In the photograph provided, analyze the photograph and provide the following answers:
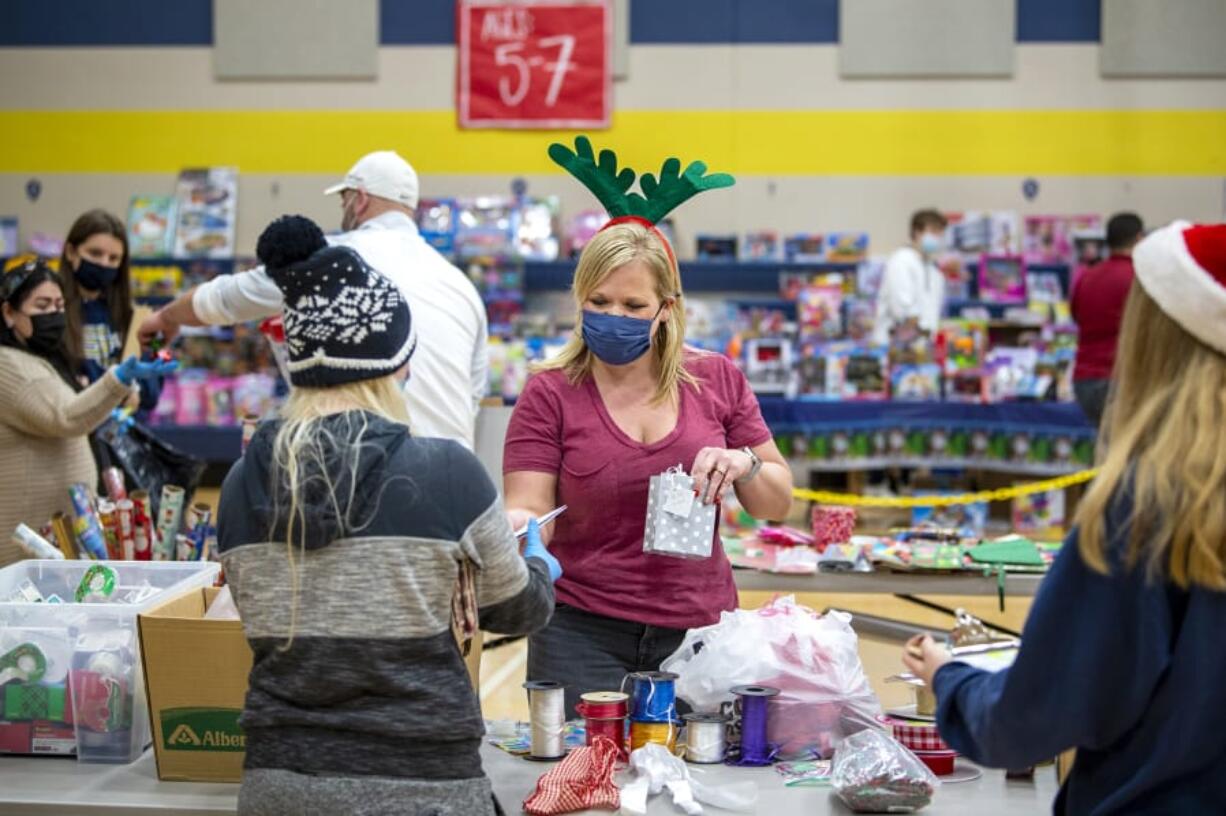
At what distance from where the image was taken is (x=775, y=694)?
258cm

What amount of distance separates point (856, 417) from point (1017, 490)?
221cm

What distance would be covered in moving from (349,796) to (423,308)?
8.05 feet

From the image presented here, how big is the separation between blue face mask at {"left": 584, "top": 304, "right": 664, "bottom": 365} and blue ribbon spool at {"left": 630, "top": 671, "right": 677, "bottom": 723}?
715mm

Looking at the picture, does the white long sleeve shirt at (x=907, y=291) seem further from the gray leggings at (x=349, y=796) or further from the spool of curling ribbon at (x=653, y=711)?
the gray leggings at (x=349, y=796)

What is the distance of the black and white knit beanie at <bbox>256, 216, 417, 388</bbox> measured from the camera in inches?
81.5

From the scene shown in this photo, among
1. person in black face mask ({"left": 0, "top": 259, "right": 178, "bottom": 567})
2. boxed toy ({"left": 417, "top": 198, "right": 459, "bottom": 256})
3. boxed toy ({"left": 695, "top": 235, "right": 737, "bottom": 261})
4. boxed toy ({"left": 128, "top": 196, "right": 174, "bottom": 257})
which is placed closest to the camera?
person in black face mask ({"left": 0, "top": 259, "right": 178, "bottom": 567})

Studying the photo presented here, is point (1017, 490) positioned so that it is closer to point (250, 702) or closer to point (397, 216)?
point (397, 216)

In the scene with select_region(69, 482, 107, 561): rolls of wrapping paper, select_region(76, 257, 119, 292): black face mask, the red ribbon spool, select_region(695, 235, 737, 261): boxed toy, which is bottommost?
the red ribbon spool

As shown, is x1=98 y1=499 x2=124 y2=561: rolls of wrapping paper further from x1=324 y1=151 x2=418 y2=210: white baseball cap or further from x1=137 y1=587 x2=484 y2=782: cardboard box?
x1=324 y1=151 x2=418 y2=210: white baseball cap

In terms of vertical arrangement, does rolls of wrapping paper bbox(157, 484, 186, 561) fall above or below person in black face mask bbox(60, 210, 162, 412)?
below

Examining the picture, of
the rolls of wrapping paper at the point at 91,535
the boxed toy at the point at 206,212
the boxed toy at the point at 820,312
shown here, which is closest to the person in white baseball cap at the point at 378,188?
the rolls of wrapping paper at the point at 91,535

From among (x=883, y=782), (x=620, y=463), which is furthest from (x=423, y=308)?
(x=883, y=782)

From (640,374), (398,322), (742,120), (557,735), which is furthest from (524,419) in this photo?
(742,120)

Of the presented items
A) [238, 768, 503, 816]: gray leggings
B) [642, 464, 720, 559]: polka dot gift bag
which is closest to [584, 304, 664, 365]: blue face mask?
[642, 464, 720, 559]: polka dot gift bag
